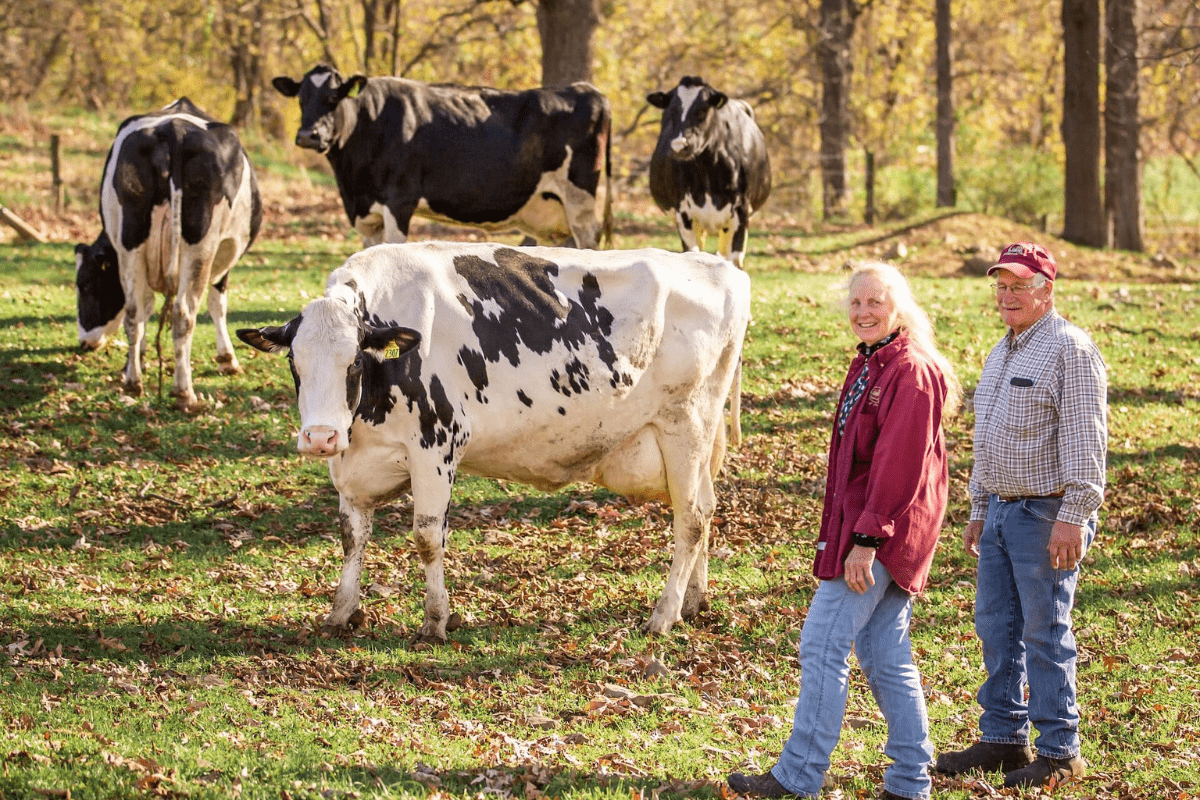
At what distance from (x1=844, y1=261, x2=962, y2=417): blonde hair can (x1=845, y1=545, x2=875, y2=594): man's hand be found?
2.67 feet

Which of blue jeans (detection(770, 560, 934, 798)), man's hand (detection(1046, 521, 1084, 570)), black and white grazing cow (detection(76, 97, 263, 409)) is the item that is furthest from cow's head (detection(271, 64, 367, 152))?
man's hand (detection(1046, 521, 1084, 570))

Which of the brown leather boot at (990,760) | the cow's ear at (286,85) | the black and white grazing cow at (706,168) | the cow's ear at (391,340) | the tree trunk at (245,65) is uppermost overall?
the tree trunk at (245,65)

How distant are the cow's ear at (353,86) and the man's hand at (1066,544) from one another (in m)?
8.96

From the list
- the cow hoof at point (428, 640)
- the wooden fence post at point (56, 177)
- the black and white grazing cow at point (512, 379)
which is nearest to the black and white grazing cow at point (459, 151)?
the black and white grazing cow at point (512, 379)

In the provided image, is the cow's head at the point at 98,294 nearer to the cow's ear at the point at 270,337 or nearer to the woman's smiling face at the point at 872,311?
the cow's ear at the point at 270,337

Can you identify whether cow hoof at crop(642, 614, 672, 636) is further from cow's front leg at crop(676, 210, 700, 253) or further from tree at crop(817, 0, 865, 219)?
tree at crop(817, 0, 865, 219)

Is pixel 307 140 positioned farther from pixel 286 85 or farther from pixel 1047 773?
pixel 1047 773

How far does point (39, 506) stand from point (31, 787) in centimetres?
482

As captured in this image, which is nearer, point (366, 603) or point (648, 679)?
point (648, 679)

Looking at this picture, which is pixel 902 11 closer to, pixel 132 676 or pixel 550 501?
pixel 550 501

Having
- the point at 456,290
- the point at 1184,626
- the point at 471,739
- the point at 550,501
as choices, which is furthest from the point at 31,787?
the point at 1184,626

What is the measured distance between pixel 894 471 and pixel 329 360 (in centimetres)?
317

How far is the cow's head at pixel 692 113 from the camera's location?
13352mm

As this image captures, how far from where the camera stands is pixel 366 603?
8039mm
